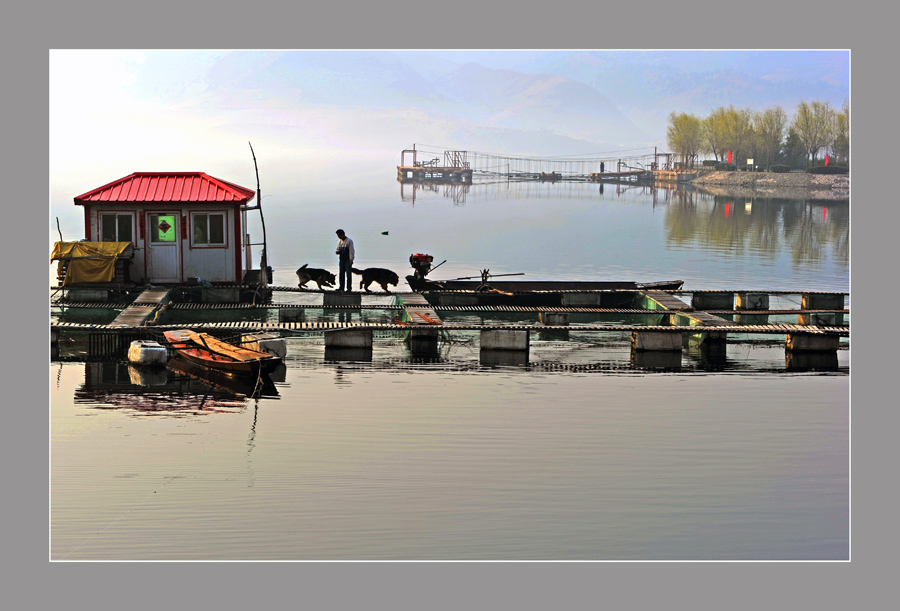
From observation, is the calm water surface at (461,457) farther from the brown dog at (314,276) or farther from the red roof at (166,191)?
the red roof at (166,191)

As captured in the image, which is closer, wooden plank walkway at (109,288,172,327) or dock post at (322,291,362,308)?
wooden plank walkway at (109,288,172,327)

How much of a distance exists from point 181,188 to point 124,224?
162 centimetres

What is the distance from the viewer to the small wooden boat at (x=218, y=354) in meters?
18.0

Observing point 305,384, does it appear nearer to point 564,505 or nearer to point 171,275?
point 564,505

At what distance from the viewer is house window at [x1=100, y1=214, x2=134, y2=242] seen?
83.5 ft

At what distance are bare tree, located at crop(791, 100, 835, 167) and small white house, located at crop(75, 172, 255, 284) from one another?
11951 centimetres

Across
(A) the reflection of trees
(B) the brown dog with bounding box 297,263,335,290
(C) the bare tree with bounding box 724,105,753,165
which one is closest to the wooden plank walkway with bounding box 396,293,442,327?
(B) the brown dog with bounding box 297,263,335,290

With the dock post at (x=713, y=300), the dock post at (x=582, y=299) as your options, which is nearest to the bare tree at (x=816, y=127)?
the dock post at (x=713, y=300)

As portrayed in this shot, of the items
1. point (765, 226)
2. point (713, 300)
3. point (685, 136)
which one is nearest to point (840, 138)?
point (685, 136)

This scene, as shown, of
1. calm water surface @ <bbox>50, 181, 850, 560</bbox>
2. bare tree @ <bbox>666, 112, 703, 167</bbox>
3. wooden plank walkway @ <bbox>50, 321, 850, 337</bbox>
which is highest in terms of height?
bare tree @ <bbox>666, 112, 703, 167</bbox>

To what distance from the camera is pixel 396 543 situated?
37.4 ft

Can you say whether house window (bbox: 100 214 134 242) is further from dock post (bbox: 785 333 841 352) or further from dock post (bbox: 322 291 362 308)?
dock post (bbox: 785 333 841 352)

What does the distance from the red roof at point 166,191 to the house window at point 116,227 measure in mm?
474

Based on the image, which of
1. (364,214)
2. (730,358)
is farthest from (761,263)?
(364,214)
